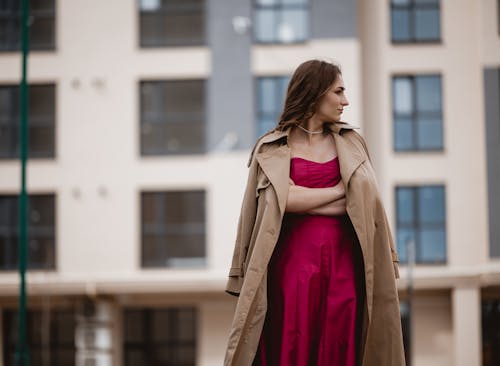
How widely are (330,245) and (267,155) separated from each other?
532 millimetres

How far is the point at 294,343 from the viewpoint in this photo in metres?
4.80

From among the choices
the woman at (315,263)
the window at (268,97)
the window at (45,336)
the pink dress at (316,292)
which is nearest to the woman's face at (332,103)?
the woman at (315,263)

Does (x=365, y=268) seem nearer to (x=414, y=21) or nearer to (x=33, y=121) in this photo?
(x=414, y=21)

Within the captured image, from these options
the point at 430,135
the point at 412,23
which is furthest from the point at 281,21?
the point at 430,135

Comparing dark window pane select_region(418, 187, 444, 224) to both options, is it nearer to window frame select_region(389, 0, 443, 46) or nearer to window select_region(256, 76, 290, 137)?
window frame select_region(389, 0, 443, 46)

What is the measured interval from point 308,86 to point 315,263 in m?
0.82

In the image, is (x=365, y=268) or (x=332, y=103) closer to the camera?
(x=365, y=268)

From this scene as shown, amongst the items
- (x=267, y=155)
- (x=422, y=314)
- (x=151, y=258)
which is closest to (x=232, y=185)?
(x=151, y=258)

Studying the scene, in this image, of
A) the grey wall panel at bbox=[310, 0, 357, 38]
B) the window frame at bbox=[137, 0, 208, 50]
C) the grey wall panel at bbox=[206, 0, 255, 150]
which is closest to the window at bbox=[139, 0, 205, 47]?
the window frame at bbox=[137, 0, 208, 50]

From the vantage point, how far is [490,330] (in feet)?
109

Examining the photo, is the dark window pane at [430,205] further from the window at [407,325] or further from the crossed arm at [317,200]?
the crossed arm at [317,200]

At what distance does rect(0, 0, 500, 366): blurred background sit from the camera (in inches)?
1239

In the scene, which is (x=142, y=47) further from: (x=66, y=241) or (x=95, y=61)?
(x=66, y=241)

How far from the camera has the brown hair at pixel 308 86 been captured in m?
4.91
